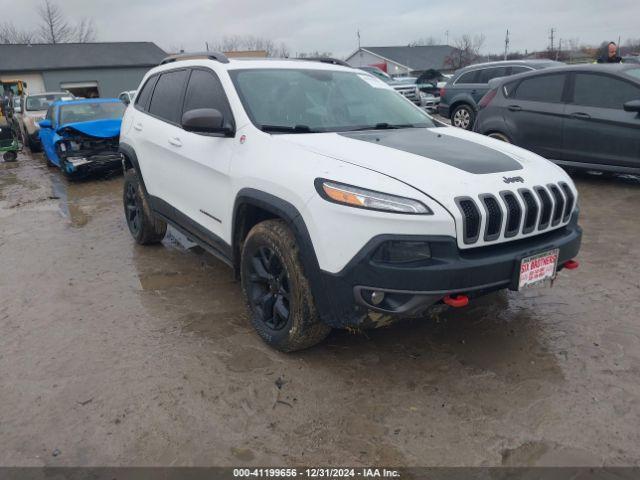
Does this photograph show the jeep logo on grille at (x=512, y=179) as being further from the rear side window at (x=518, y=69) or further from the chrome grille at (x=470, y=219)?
the rear side window at (x=518, y=69)

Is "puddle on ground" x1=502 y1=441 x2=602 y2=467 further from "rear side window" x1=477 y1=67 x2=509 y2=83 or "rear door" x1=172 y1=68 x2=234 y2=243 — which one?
"rear side window" x1=477 y1=67 x2=509 y2=83

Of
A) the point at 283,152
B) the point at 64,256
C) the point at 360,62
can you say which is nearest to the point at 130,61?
the point at 360,62

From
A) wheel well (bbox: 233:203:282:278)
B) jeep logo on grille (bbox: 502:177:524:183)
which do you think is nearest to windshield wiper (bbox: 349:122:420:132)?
wheel well (bbox: 233:203:282:278)

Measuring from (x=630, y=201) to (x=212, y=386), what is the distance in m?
5.78

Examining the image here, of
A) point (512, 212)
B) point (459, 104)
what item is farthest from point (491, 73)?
point (512, 212)

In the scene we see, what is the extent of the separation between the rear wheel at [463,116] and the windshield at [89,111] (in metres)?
7.61

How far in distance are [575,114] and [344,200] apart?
18.5 feet

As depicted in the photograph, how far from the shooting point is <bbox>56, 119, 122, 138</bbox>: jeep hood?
9.44m

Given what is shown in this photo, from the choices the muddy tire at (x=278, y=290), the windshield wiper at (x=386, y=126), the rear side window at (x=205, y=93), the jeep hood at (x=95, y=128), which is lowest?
the muddy tire at (x=278, y=290)

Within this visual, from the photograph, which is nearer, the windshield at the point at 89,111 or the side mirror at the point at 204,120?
the side mirror at the point at 204,120

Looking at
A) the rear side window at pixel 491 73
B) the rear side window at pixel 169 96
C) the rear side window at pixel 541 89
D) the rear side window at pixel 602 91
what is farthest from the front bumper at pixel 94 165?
the rear side window at pixel 491 73

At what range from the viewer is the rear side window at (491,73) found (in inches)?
484

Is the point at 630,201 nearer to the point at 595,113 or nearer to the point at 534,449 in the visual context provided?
the point at 595,113

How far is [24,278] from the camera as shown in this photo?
16.4 feet
